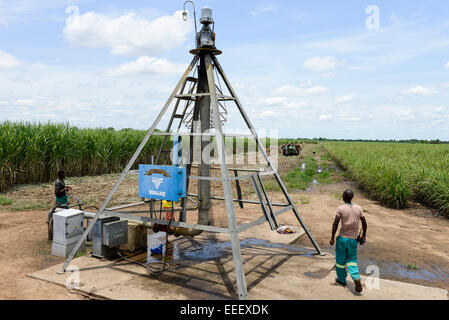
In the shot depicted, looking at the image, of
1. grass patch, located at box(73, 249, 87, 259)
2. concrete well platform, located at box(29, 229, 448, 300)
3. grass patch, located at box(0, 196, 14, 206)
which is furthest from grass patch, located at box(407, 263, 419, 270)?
grass patch, located at box(0, 196, 14, 206)

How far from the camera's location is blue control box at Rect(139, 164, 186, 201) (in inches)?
209

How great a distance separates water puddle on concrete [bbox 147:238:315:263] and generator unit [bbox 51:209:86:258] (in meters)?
1.54

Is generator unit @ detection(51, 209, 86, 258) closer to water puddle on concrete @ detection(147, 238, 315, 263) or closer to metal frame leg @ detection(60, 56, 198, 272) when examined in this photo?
metal frame leg @ detection(60, 56, 198, 272)

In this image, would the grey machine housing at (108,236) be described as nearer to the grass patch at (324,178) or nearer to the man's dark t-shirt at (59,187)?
the man's dark t-shirt at (59,187)

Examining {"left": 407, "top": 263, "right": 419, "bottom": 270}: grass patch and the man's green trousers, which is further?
{"left": 407, "top": 263, "right": 419, "bottom": 270}: grass patch

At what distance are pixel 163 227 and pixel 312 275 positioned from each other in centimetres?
279

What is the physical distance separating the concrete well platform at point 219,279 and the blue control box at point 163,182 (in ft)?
4.51

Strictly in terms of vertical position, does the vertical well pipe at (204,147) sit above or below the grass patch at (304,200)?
above

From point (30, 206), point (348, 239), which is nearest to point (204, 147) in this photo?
point (348, 239)

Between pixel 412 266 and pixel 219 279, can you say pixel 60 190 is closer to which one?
pixel 219 279

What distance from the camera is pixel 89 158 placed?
17.2m

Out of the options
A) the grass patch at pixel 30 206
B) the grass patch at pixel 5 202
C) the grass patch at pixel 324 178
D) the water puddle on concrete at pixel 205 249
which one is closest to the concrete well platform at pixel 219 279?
the water puddle on concrete at pixel 205 249

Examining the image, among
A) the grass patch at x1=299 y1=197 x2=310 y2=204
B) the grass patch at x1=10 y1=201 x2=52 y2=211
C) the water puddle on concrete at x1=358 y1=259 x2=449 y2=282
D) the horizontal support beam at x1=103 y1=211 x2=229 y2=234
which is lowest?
the water puddle on concrete at x1=358 y1=259 x2=449 y2=282

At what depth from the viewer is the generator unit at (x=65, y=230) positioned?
6238 millimetres
